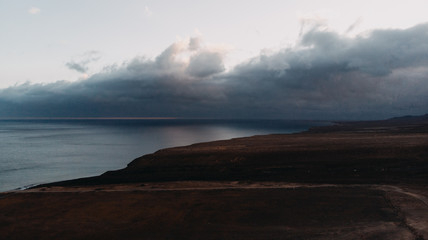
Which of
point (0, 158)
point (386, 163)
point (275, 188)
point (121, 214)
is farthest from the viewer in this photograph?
point (0, 158)

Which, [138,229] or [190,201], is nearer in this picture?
[138,229]

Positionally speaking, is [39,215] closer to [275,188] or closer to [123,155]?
[275,188]

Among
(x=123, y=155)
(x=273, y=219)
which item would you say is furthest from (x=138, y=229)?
(x=123, y=155)

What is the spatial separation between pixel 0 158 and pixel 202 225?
246ft

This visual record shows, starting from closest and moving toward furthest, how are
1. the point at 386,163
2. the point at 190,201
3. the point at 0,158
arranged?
the point at 190,201 < the point at 386,163 < the point at 0,158

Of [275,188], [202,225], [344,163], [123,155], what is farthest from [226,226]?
[123,155]

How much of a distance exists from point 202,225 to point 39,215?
13.5 meters

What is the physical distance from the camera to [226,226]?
19.9m

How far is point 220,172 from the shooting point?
4284 cm

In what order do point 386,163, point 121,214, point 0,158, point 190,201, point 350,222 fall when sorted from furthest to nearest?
point 0,158 < point 386,163 < point 190,201 < point 121,214 < point 350,222

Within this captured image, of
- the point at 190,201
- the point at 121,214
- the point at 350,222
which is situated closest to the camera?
the point at 350,222

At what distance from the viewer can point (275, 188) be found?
29094 mm

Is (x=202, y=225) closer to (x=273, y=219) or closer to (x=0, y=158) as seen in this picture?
(x=273, y=219)

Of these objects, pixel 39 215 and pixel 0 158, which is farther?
pixel 0 158
